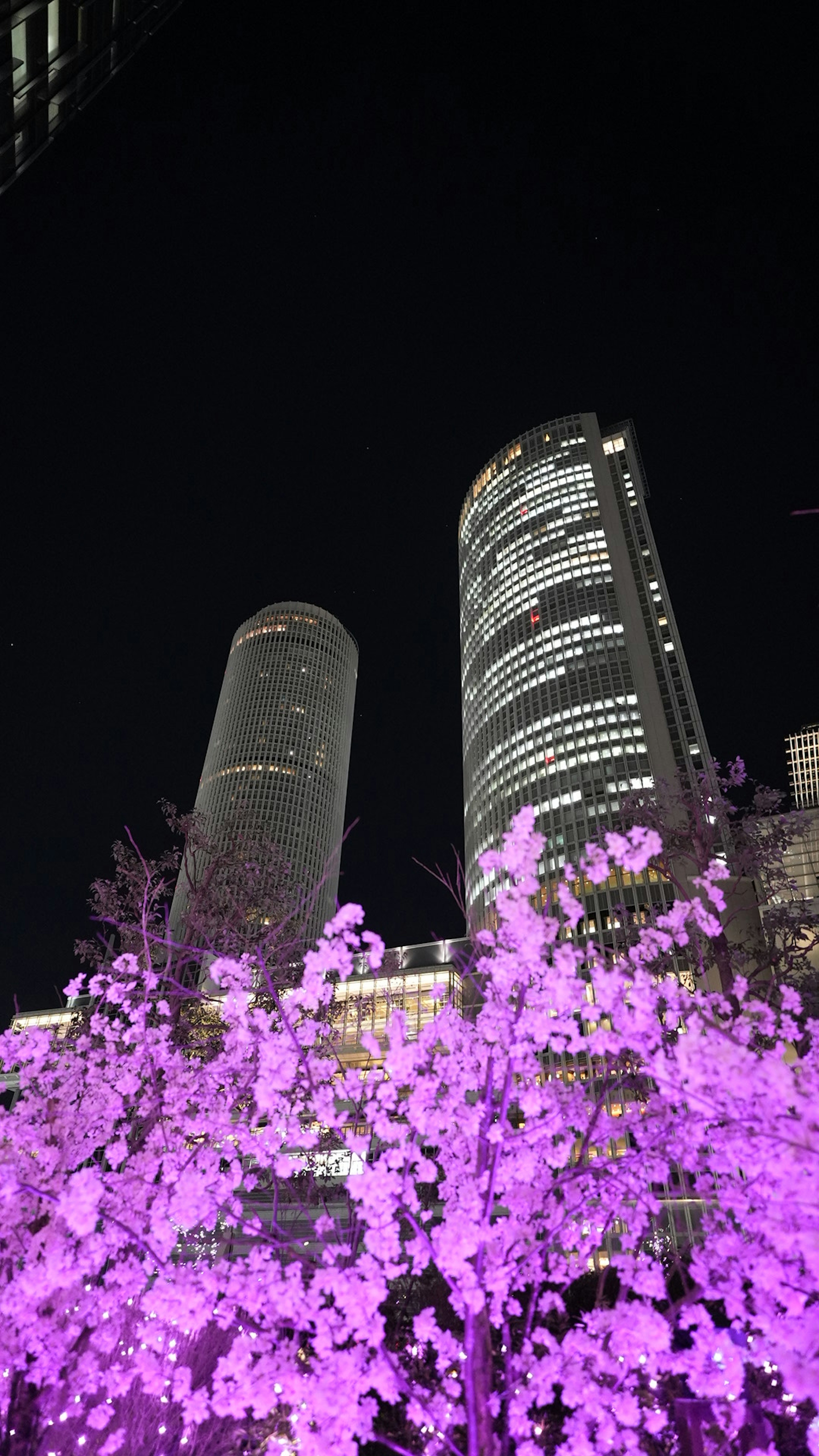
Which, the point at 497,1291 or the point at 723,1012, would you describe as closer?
the point at 497,1291

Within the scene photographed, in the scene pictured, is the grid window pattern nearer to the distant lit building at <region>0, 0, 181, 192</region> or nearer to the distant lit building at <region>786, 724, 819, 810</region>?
the distant lit building at <region>0, 0, 181, 192</region>

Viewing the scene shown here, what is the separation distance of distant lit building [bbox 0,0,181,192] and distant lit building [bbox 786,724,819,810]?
5556 inches

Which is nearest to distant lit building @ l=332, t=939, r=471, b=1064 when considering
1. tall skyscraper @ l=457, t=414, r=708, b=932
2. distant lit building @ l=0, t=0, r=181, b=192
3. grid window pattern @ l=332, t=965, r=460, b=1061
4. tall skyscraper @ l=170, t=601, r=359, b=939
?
grid window pattern @ l=332, t=965, r=460, b=1061

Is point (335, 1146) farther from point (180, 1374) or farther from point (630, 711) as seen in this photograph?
point (630, 711)

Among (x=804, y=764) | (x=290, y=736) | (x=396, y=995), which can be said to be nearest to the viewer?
(x=396, y=995)

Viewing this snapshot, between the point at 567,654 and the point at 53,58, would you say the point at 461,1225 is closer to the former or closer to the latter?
the point at 53,58

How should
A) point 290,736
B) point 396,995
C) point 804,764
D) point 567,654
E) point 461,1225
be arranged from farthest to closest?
point 290,736
point 804,764
point 567,654
point 396,995
point 461,1225

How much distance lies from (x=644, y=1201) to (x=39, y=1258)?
775 centimetres

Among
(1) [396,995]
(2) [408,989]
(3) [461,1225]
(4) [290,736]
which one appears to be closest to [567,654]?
(2) [408,989]

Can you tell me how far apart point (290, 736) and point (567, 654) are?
208 feet

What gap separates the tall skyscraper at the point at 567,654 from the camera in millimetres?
89812

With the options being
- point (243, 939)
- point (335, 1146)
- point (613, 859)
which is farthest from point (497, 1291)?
point (335, 1146)

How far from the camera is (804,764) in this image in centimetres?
13950

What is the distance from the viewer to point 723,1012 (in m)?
14.8
